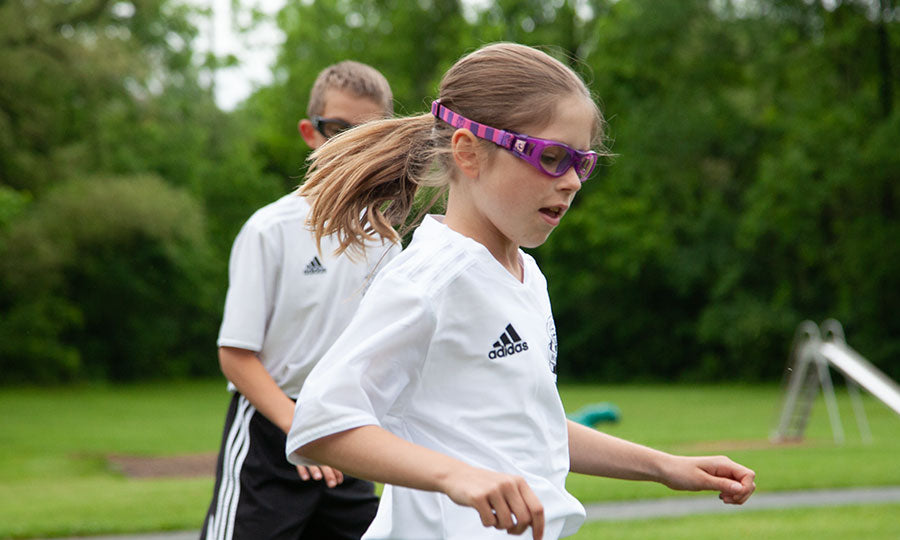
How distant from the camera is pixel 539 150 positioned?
7.43ft

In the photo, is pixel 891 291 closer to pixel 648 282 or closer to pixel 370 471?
pixel 648 282

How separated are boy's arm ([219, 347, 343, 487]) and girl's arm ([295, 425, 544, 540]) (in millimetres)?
1616

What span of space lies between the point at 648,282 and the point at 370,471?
39813 mm

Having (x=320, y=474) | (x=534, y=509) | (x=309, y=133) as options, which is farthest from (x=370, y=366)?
(x=309, y=133)

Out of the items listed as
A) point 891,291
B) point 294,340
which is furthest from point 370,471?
point 891,291

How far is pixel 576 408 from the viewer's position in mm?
24016

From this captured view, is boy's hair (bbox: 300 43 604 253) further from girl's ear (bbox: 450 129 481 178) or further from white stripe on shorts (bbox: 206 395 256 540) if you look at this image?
white stripe on shorts (bbox: 206 395 256 540)

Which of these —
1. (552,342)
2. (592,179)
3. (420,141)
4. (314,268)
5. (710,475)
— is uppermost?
(592,179)

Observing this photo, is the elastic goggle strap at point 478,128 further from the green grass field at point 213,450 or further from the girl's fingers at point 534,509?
the green grass field at point 213,450

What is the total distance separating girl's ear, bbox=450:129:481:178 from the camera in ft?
7.66

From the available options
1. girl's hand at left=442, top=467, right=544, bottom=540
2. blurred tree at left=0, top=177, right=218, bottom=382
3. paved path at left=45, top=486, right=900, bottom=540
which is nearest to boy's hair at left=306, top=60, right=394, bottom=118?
girl's hand at left=442, top=467, right=544, bottom=540

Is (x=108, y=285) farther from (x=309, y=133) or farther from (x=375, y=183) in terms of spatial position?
(x=375, y=183)

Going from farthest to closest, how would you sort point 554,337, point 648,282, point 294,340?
point 648,282, point 294,340, point 554,337

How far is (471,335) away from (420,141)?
59 centimetres
